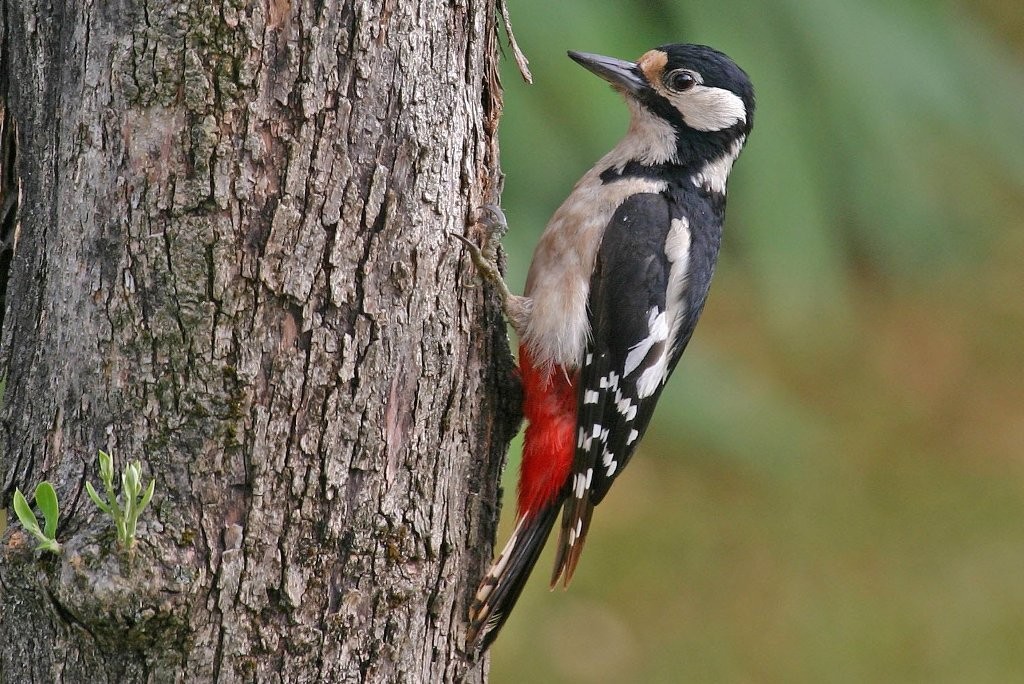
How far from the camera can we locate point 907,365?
7297 mm

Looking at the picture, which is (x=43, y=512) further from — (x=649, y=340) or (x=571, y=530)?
(x=649, y=340)

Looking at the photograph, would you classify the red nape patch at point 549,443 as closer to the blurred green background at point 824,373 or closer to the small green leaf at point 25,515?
the blurred green background at point 824,373

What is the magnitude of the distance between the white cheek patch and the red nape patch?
33.1 inches

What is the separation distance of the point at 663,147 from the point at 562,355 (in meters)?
0.74

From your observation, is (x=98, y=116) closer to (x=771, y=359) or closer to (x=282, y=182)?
(x=282, y=182)

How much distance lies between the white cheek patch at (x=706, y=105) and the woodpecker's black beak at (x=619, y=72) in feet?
0.35

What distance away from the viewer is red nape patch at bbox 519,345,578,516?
287 cm

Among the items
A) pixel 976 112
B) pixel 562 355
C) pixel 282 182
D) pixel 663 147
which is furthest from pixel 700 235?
pixel 976 112

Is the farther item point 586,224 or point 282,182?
point 586,224

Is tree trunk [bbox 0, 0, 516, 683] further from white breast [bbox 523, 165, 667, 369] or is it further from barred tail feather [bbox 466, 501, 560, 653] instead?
white breast [bbox 523, 165, 667, 369]

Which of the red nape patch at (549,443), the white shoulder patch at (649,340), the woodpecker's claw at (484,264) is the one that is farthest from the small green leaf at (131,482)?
the white shoulder patch at (649,340)

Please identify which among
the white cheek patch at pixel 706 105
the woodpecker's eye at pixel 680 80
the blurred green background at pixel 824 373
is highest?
the woodpecker's eye at pixel 680 80

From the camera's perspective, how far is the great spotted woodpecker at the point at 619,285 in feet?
9.49

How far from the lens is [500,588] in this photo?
99.7 inches
